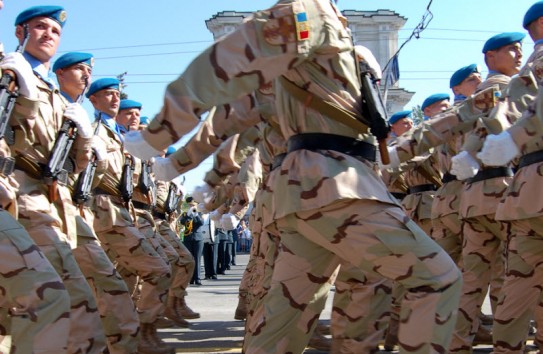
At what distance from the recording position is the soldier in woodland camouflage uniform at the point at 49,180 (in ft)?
14.5

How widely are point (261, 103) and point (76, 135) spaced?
139 cm

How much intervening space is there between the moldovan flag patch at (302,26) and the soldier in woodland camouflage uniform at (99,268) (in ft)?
8.55

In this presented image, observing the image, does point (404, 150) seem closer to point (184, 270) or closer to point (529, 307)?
point (529, 307)

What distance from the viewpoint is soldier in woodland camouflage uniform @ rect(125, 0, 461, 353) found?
318cm

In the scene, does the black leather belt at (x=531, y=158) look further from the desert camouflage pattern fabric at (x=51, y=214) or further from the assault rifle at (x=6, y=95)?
the assault rifle at (x=6, y=95)

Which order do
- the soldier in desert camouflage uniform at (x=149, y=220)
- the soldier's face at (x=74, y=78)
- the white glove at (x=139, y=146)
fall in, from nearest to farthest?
the white glove at (x=139, y=146) < the soldier's face at (x=74, y=78) < the soldier in desert camouflage uniform at (x=149, y=220)

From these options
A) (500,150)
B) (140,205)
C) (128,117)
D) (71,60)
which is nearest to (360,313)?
(500,150)

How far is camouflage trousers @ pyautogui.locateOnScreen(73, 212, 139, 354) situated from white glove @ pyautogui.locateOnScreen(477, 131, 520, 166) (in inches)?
108

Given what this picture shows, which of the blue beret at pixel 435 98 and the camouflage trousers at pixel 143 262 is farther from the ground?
the blue beret at pixel 435 98

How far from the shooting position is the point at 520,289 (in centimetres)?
480

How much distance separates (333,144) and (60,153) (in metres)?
1.98

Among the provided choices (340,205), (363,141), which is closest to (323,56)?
(363,141)

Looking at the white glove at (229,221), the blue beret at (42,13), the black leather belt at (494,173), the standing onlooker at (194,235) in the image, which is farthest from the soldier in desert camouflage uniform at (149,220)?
the standing onlooker at (194,235)

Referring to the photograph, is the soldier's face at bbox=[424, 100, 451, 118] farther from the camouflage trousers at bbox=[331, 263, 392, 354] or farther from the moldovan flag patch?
the moldovan flag patch
